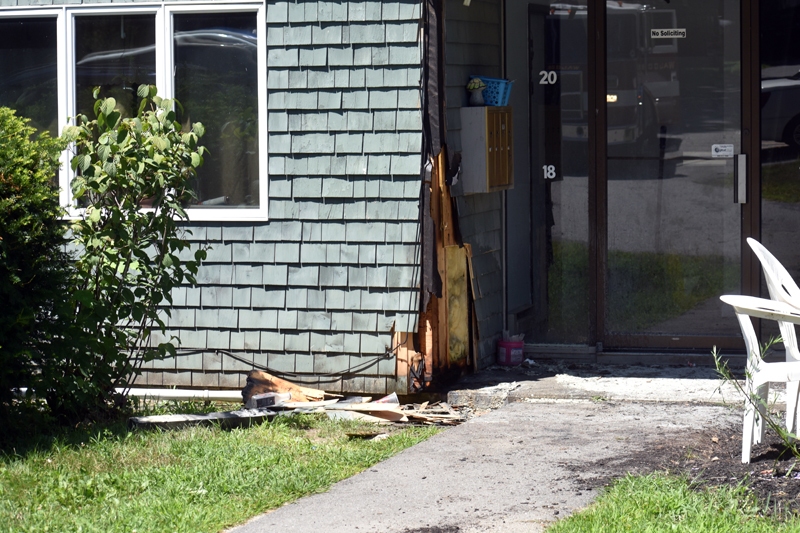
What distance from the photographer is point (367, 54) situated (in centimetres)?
636

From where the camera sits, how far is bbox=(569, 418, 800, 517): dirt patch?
4.09 meters

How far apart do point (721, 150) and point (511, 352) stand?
217 centimetres

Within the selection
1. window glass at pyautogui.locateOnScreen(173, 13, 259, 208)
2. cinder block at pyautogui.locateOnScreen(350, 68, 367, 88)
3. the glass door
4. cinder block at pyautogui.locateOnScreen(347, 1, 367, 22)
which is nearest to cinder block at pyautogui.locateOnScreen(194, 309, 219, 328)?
window glass at pyautogui.locateOnScreen(173, 13, 259, 208)

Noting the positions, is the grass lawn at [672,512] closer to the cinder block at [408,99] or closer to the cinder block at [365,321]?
the cinder block at [365,321]

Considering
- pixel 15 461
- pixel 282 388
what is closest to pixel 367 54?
pixel 282 388

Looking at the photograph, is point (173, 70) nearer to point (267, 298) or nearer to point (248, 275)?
point (248, 275)

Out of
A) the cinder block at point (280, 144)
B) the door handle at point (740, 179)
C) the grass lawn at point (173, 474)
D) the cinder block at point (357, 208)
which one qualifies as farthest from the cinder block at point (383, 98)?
the door handle at point (740, 179)

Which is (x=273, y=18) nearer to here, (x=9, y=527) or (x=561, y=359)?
(x=561, y=359)

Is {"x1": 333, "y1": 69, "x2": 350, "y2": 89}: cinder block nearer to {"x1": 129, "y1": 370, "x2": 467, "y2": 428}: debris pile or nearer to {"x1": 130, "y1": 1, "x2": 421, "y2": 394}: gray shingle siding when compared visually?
{"x1": 130, "y1": 1, "x2": 421, "y2": 394}: gray shingle siding

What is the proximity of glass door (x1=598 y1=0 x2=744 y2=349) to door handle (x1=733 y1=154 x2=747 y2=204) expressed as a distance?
0.08ft

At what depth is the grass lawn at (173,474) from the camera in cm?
415

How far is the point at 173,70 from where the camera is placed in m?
6.79

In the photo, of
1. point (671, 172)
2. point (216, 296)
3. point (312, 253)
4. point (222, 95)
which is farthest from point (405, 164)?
point (671, 172)

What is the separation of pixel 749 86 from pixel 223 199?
12.8 feet
